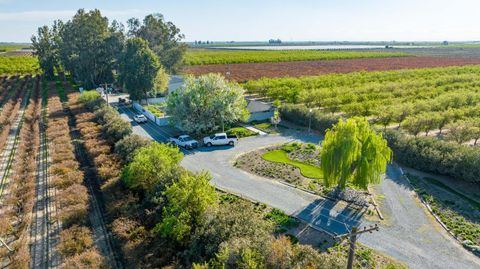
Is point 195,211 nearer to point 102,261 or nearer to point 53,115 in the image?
point 102,261

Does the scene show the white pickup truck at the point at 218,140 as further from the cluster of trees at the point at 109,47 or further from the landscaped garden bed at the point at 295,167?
the cluster of trees at the point at 109,47

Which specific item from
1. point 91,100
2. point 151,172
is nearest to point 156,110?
point 91,100

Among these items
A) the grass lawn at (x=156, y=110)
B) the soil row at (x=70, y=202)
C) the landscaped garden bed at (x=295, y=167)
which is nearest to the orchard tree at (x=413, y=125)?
the landscaped garden bed at (x=295, y=167)

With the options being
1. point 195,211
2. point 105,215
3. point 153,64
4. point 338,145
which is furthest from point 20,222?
point 153,64

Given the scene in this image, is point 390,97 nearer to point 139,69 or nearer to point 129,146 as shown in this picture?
point 139,69

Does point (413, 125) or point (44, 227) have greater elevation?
point (413, 125)

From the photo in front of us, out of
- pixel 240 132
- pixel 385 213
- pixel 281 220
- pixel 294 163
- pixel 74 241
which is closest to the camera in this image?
pixel 74 241
